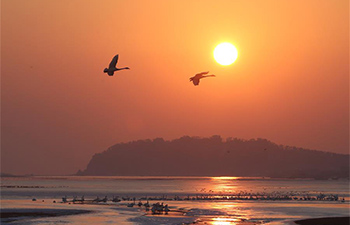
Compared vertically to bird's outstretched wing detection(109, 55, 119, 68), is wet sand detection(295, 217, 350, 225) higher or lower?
lower

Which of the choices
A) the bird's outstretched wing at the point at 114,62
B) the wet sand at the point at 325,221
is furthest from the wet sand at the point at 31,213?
the bird's outstretched wing at the point at 114,62

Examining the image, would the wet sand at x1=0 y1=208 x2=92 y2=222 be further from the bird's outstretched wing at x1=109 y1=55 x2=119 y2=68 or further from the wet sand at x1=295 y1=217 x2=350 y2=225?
the bird's outstretched wing at x1=109 y1=55 x2=119 y2=68

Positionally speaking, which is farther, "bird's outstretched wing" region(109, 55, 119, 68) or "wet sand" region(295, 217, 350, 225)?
"wet sand" region(295, 217, 350, 225)

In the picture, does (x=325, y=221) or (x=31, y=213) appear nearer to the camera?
(x=325, y=221)

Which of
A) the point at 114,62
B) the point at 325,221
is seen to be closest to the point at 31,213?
the point at 325,221

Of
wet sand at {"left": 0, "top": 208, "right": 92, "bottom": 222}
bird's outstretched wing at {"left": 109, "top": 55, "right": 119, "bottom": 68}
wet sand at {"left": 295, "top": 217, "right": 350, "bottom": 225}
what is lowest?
wet sand at {"left": 295, "top": 217, "right": 350, "bottom": 225}

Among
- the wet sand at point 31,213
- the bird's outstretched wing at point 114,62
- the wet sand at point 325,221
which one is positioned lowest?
the wet sand at point 325,221

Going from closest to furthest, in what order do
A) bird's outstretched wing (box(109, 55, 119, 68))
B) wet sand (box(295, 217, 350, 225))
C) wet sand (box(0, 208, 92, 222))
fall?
bird's outstretched wing (box(109, 55, 119, 68))
wet sand (box(295, 217, 350, 225))
wet sand (box(0, 208, 92, 222))

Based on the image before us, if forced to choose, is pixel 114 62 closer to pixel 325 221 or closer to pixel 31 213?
pixel 325 221

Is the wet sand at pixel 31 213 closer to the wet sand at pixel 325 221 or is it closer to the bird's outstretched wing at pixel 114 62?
the wet sand at pixel 325 221

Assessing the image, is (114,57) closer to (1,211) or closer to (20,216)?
(20,216)

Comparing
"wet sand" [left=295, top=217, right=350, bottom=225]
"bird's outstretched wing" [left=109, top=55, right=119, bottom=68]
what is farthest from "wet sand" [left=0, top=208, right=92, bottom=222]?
"bird's outstretched wing" [left=109, top=55, right=119, bottom=68]

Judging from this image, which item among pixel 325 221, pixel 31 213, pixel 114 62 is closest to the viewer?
pixel 114 62

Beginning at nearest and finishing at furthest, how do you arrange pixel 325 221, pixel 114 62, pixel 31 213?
pixel 114 62, pixel 325 221, pixel 31 213
